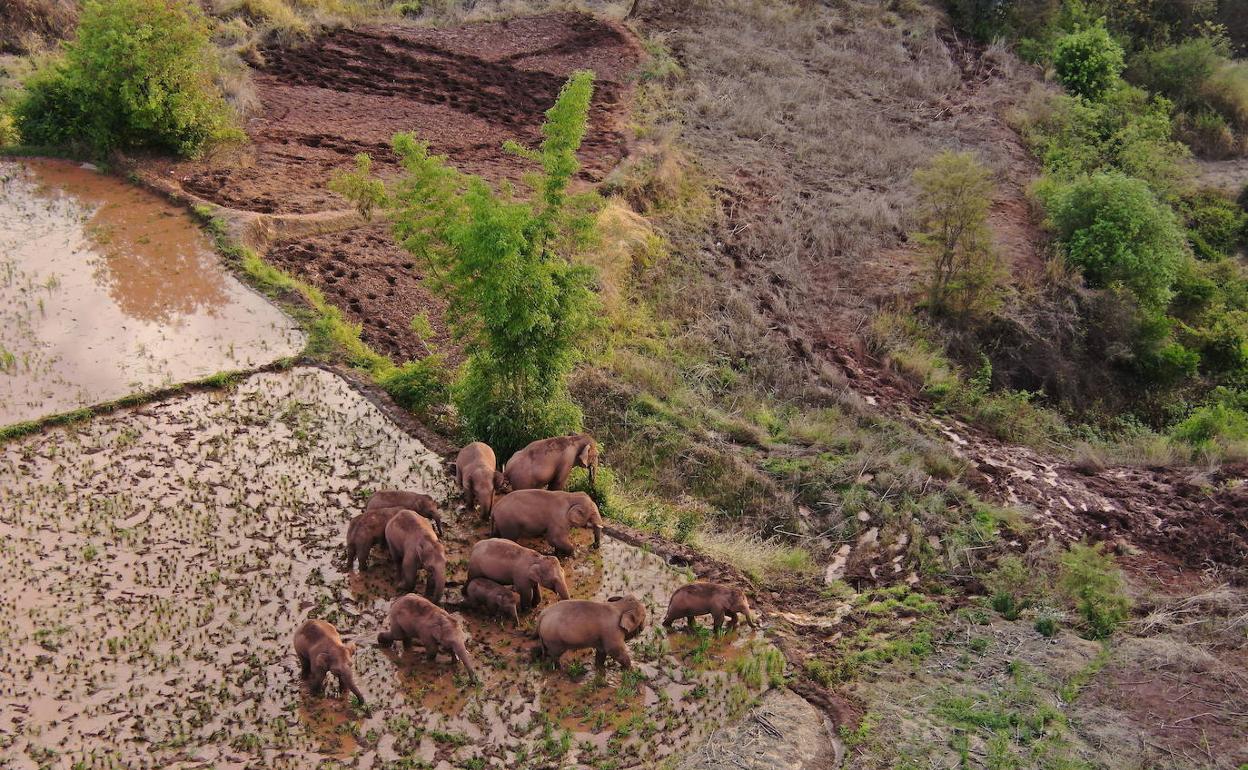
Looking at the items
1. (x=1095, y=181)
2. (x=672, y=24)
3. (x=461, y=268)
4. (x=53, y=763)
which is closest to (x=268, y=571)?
→ (x=53, y=763)

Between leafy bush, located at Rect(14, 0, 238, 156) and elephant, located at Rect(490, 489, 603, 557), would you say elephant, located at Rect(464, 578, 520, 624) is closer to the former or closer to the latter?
elephant, located at Rect(490, 489, 603, 557)

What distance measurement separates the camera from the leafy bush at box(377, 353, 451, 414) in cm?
1366

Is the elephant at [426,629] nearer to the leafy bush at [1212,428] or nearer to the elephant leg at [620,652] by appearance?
the elephant leg at [620,652]

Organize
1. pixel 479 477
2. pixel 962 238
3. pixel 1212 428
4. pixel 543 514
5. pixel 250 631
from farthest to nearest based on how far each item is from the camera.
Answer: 1. pixel 962 238
2. pixel 1212 428
3. pixel 479 477
4. pixel 543 514
5. pixel 250 631

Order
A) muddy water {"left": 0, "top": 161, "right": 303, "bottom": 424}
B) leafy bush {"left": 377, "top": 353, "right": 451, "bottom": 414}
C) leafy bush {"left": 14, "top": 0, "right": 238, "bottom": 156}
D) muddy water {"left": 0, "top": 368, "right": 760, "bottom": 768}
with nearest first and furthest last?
muddy water {"left": 0, "top": 368, "right": 760, "bottom": 768}
muddy water {"left": 0, "top": 161, "right": 303, "bottom": 424}
leafy bush {"left": 377, "top": 353, "right": 451, "bottom": 414}
leafy bush {"left": 14, "top": 0, "right": 238, "bottom": 156}

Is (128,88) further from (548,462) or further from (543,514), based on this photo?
(543,514)

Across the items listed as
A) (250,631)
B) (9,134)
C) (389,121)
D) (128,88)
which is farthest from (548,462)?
(9,134)

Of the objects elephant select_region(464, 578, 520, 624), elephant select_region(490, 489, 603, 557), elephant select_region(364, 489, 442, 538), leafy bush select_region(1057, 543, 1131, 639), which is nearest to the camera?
elephant select_region(464, 578, 520, 624)

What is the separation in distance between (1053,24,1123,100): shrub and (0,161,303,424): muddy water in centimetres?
2222

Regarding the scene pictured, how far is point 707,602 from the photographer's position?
9984 mm

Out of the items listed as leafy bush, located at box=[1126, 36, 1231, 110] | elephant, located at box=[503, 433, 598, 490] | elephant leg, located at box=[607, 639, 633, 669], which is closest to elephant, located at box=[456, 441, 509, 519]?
elephant, located at box=[503, 433, 598, 490]

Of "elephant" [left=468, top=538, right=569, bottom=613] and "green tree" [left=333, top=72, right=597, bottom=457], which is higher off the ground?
"green tree" [left=333, top=72, right=597, bottom=457]

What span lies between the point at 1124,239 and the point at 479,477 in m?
13.8

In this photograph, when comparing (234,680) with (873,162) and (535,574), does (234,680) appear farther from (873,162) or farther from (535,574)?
(873,162)
